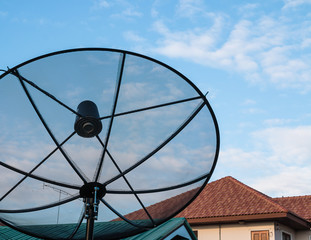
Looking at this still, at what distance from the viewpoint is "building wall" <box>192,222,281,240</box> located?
1764 cm

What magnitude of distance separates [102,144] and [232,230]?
1352 centimetres

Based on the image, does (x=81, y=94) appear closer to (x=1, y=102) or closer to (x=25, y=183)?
(x=1, y=102)

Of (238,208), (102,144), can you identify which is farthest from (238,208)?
(102,144)

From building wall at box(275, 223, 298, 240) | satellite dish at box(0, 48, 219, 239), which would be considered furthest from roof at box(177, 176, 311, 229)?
satellite dish at box(0, 48, 219, 239)

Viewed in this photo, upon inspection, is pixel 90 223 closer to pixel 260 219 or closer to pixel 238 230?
pixel 260 219

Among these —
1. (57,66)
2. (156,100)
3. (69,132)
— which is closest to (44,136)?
(69,132)

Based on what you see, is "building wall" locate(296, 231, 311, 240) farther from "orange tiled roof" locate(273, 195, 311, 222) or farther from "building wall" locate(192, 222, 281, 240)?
"building wall" locate(192, 222, 281, 240)

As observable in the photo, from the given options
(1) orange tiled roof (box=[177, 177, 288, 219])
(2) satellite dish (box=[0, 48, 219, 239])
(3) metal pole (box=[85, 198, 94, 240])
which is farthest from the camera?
(1) orange tiled roof (box=[177, 177, 288, 219])

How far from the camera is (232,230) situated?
18.3m

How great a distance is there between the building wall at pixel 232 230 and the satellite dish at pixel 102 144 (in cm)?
1241

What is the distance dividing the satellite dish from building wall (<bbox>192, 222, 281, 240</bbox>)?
489 inches

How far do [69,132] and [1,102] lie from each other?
0.99 metres

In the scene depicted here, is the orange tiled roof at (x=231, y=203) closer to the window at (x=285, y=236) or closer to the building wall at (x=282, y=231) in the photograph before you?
the building wall at (x=282, y=231)

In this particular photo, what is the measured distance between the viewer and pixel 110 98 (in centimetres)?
598
